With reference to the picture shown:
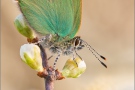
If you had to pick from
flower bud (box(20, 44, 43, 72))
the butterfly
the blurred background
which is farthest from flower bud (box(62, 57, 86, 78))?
the blurred background

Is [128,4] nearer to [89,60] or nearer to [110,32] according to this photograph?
[110,32]

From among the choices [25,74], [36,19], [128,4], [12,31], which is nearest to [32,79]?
[25,74]

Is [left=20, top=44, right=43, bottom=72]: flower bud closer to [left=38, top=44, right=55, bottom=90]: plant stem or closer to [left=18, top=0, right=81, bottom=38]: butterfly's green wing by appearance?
[left=38, top=44, right=55, bottom=90]: plant stem

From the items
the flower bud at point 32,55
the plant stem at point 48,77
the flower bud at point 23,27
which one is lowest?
the plant stem at point 48,77

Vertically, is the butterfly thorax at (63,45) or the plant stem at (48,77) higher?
the butterfly thorax at (63,45)

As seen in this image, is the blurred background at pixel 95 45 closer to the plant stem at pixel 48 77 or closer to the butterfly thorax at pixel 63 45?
the butterfly thorax at pixel 63 45

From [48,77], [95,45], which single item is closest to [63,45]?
[48,77]

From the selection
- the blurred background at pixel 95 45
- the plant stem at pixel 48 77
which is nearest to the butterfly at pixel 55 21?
the plant stem at pixel 48 77
